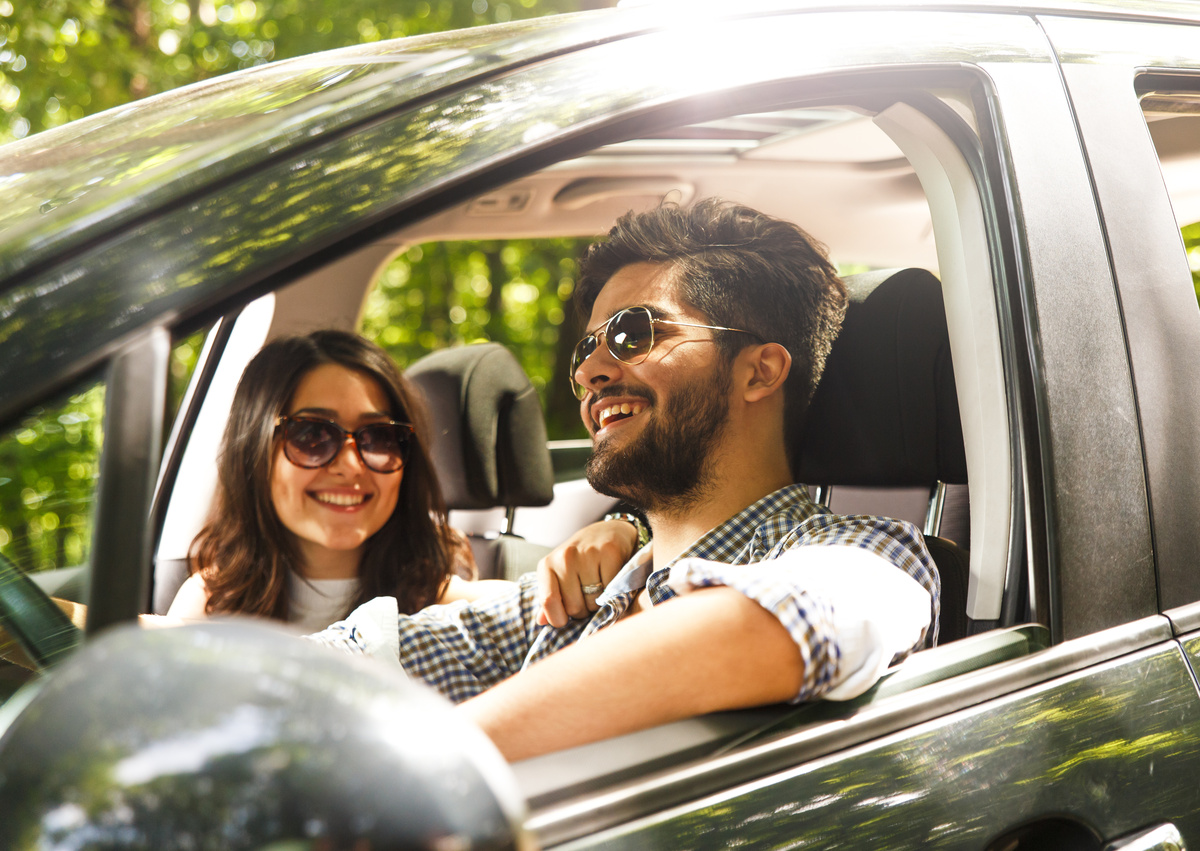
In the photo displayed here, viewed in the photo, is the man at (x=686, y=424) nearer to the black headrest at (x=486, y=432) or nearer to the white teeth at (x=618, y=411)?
the white teeth at (x=618, y=411)

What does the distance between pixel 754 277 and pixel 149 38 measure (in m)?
6.63

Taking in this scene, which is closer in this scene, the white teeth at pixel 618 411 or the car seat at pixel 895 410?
the car seat at pixel 895 410

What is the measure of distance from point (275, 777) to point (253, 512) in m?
2.03

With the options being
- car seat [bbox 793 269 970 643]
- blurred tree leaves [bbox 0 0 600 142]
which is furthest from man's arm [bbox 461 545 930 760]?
blurred tree leaves [bbox 0 0 600 142]

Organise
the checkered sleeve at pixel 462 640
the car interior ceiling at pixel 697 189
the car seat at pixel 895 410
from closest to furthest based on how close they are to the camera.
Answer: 1. the car seat at pixel 895 410
2. the checkered sleeve at pixel 462 640
3. the car interior ceiling at pixel 697 189

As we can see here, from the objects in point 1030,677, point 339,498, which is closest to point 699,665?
point 1030,677

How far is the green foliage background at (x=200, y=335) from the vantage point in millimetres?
892

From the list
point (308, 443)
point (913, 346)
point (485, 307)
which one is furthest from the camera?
point (485, 307)

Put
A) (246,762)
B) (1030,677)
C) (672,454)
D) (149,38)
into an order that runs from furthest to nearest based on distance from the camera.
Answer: (149,38), (672,454), (1030,677), (246,762)

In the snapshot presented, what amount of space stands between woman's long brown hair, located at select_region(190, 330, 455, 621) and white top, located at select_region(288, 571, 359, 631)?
23 millimetres

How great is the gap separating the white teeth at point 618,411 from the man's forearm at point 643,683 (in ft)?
2.85

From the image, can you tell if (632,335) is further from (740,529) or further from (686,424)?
(740,529)

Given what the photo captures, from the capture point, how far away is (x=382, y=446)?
8.28 feet

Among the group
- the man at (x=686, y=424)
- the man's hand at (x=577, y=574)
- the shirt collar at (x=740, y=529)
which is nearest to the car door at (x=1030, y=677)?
the man at (x=686, y=424)
